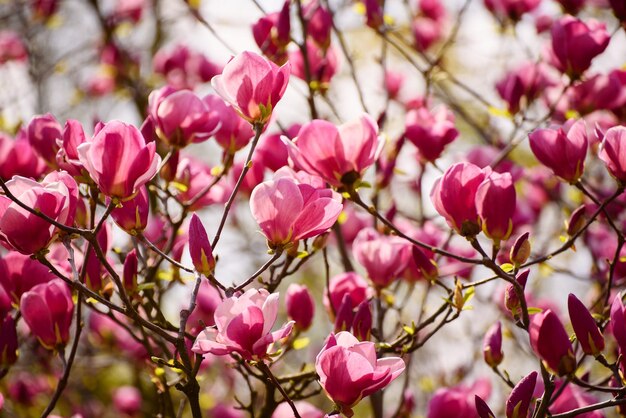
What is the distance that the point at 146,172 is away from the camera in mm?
1171

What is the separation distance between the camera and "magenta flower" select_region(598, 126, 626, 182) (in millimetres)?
1231

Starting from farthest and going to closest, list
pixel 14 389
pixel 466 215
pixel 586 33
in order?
pixel 14 389 → pixel 586 33 → pixel 466 215

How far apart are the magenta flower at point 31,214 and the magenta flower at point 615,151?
0.92 meters

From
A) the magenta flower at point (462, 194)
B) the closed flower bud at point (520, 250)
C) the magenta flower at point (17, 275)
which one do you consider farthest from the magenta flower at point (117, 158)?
the closed flower bud at point (520, 250)

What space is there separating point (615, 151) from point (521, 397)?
0.46m

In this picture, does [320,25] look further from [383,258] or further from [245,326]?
[245,326]

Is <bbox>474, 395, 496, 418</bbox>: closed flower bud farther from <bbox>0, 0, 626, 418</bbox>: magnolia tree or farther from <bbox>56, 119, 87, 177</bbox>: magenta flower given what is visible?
<bbox>56, 119, 87, 177</bbox>: magenta flower

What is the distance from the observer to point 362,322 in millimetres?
1334

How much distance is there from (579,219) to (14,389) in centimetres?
171

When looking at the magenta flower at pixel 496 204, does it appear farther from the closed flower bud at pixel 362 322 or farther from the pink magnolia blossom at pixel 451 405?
the pink magnolia blossom at pixel 451 405

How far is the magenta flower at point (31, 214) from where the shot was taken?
3.70ft

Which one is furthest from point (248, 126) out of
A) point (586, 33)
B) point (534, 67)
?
point (534, 67)

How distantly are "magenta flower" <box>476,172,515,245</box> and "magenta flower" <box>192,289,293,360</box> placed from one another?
38cm

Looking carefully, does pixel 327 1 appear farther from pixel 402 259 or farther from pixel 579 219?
pixel 579 219
